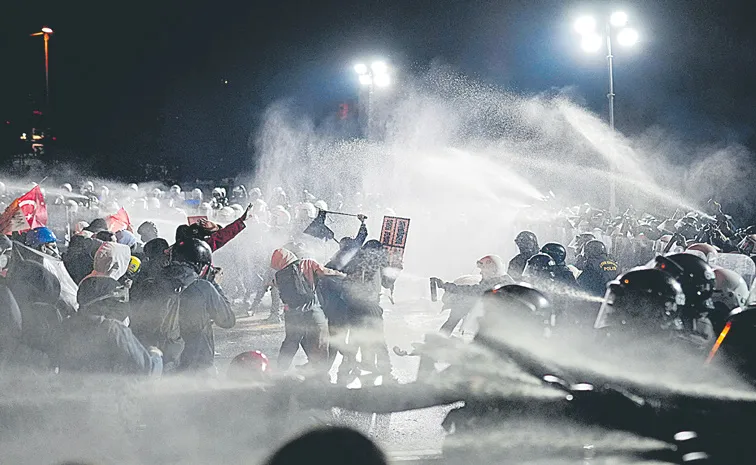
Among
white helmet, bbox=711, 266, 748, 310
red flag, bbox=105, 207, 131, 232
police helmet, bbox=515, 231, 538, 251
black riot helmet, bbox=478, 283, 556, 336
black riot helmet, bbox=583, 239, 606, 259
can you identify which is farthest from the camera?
red flag, bbox=105, 207, 131, 232

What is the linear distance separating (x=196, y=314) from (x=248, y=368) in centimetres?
133

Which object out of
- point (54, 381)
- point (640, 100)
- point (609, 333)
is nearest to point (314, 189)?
point (640, 100)

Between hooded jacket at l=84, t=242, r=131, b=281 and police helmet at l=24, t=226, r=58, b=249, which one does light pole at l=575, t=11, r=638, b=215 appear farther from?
hooded jacket at l=84, t=242, r=131, b=281

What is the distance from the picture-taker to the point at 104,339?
4.40 meters

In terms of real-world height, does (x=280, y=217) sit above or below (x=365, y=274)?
below

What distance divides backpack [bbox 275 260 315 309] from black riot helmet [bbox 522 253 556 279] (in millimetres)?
2384

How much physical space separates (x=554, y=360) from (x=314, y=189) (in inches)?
880

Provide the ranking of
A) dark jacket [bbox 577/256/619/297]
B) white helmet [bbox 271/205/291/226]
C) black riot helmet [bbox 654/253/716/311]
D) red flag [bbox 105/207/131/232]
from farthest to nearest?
white helmet [bbox 271/205/291/226], red flag [bbox 105/207/131/232], dark jacket [bbox 577/256/619/297], black riot helmet [bbox 654/253/716/311]

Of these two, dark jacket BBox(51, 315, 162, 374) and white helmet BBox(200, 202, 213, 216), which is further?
white helmet BBox(200, 202, 213, 216)

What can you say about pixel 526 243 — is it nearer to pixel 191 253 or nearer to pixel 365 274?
pixel 365 274

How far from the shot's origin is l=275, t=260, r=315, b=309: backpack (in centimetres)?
726

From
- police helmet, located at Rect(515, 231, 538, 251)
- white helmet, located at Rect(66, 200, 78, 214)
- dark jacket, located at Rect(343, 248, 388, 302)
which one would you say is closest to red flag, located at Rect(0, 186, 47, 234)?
dark jacket, located at Rect(343, 248, 388, 302)

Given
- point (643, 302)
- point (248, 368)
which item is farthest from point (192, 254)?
point (643, 302)

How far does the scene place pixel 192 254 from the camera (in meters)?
5.43
